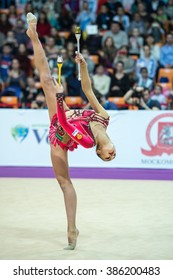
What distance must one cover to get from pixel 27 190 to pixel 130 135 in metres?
1.91

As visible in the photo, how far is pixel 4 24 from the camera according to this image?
14258 mm

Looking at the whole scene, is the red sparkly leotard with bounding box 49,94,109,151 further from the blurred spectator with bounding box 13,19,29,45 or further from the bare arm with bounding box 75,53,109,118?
the blurred spectator with bounding box 13,19,29,45

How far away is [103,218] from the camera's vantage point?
7.52 metres

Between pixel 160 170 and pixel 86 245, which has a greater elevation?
pixel 86 245

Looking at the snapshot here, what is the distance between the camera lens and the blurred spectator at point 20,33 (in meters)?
13.8

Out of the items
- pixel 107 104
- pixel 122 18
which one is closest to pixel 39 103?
pixel 107 104

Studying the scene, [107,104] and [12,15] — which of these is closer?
[107,104]

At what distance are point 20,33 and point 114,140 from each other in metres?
4.64

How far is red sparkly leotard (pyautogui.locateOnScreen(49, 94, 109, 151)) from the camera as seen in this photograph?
5.80 m

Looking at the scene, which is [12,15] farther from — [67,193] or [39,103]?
[67,193]

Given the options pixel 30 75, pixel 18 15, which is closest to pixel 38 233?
pixel 30 75

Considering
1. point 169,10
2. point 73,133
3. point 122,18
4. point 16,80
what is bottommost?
point 16,80

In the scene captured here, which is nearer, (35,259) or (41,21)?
(35,259)

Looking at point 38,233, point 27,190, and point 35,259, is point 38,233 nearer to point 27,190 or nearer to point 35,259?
point 35,259
